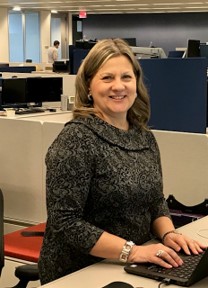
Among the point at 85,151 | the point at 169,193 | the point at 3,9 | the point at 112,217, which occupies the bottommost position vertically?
the point at 169,193

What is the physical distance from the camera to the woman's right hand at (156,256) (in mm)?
1703

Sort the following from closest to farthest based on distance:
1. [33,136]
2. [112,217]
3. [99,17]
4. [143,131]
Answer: [112,217] < [143,131] < [33,136] < [99,17]

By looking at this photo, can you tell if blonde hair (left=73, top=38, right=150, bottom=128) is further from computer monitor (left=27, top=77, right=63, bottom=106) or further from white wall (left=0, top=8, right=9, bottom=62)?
white wall (left=0, top=8, right=9, bottom=62)

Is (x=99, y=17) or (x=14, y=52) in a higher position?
(x=99, y=17)

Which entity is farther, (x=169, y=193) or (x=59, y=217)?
(x=169, y=193)

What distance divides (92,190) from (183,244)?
1.14 ft

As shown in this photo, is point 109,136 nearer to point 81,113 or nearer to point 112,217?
point 81,113

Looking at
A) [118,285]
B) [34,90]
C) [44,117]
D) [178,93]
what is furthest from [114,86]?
[34,90]

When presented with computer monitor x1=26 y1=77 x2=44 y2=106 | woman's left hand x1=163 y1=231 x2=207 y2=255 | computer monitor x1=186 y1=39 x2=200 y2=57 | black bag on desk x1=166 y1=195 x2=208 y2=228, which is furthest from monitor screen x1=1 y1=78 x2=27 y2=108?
woman's left hand x1=163 y1=231 x2=207 y2=255

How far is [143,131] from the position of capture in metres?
2.03

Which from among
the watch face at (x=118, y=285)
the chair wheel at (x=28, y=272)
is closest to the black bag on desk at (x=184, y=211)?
the chair wheel at (x=28, y=272)

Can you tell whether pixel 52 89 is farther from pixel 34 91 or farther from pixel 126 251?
pixel 126 251

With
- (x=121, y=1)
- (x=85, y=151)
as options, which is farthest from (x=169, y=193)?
(x=121, y=1)

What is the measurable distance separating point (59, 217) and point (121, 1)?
15224mm
